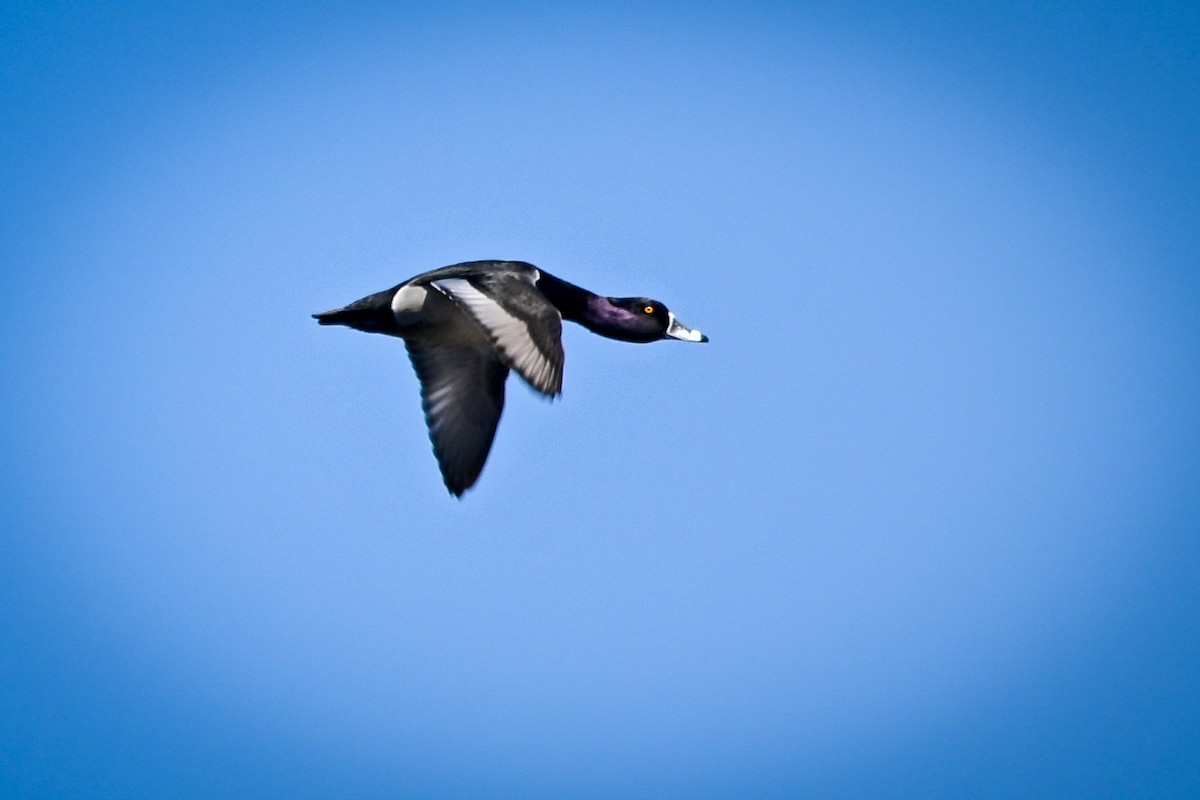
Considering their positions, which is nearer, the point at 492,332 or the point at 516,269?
the point at 492,332

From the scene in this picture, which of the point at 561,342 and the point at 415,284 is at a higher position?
the point at 415,284

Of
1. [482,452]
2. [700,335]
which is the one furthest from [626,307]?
[482,452]

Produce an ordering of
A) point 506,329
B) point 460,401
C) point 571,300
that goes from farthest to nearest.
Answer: point 460,401 → point 571,300 → point 506,329

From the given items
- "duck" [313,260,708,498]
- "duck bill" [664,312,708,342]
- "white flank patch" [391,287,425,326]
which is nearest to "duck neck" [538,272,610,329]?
"duck" [313,260,708,498]

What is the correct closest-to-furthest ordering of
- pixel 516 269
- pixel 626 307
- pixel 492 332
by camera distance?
pixel 492 332
pixel 516 269
pixel 626 307

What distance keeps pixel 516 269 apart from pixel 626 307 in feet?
3.34

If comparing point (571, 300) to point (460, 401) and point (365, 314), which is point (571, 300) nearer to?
point (460, 401)

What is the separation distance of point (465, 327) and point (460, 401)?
55cm

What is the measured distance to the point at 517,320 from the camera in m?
8.28

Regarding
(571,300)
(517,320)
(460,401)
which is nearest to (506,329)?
(517,320)

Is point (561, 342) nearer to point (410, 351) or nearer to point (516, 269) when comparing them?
point (516, 269)

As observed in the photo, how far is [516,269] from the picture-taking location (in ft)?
30.2

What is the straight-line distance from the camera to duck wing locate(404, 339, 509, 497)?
9.66 meters

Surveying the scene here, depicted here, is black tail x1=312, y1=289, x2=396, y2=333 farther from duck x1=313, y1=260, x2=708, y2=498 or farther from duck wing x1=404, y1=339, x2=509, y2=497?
duck wing x1=404, y1=339, x2=509, y2=497
